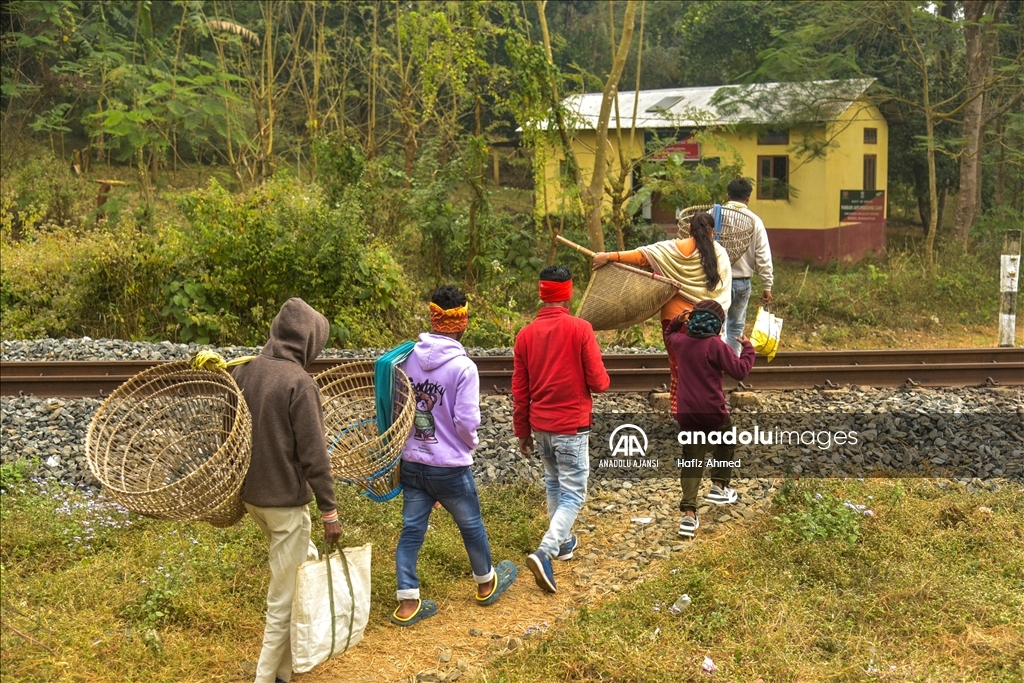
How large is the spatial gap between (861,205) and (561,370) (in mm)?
14882

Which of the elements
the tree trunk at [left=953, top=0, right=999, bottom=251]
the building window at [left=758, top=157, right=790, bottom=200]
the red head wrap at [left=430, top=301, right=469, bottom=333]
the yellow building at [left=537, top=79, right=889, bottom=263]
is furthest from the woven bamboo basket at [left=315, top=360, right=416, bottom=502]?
the building window at [left=758, top=157, right=790, bottom=200]

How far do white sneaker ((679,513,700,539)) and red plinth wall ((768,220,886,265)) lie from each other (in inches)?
510

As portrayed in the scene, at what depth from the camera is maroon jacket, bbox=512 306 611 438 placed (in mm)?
5539

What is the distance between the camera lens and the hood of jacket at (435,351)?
5.18 meters

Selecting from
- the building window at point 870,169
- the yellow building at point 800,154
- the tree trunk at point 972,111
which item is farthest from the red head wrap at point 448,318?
the building window at point 870,169

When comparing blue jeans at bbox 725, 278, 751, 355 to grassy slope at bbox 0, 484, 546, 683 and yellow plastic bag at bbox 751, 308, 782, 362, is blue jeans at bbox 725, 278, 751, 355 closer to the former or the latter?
yellow plastic bag at bbox 751, 308, 782, 362

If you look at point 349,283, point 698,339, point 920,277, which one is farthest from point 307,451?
point 920,277

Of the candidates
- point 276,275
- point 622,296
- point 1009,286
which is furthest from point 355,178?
point 1009,286

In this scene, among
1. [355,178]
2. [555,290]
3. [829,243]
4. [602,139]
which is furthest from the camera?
[829,243]

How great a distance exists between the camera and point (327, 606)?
15.1ft

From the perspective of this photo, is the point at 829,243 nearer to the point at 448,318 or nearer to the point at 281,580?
the point at 448,318

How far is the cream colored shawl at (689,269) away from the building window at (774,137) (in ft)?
39.8

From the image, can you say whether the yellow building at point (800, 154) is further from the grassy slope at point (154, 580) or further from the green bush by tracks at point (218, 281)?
the grassy slope at point (154, 580)

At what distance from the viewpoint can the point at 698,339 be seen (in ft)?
20.1
